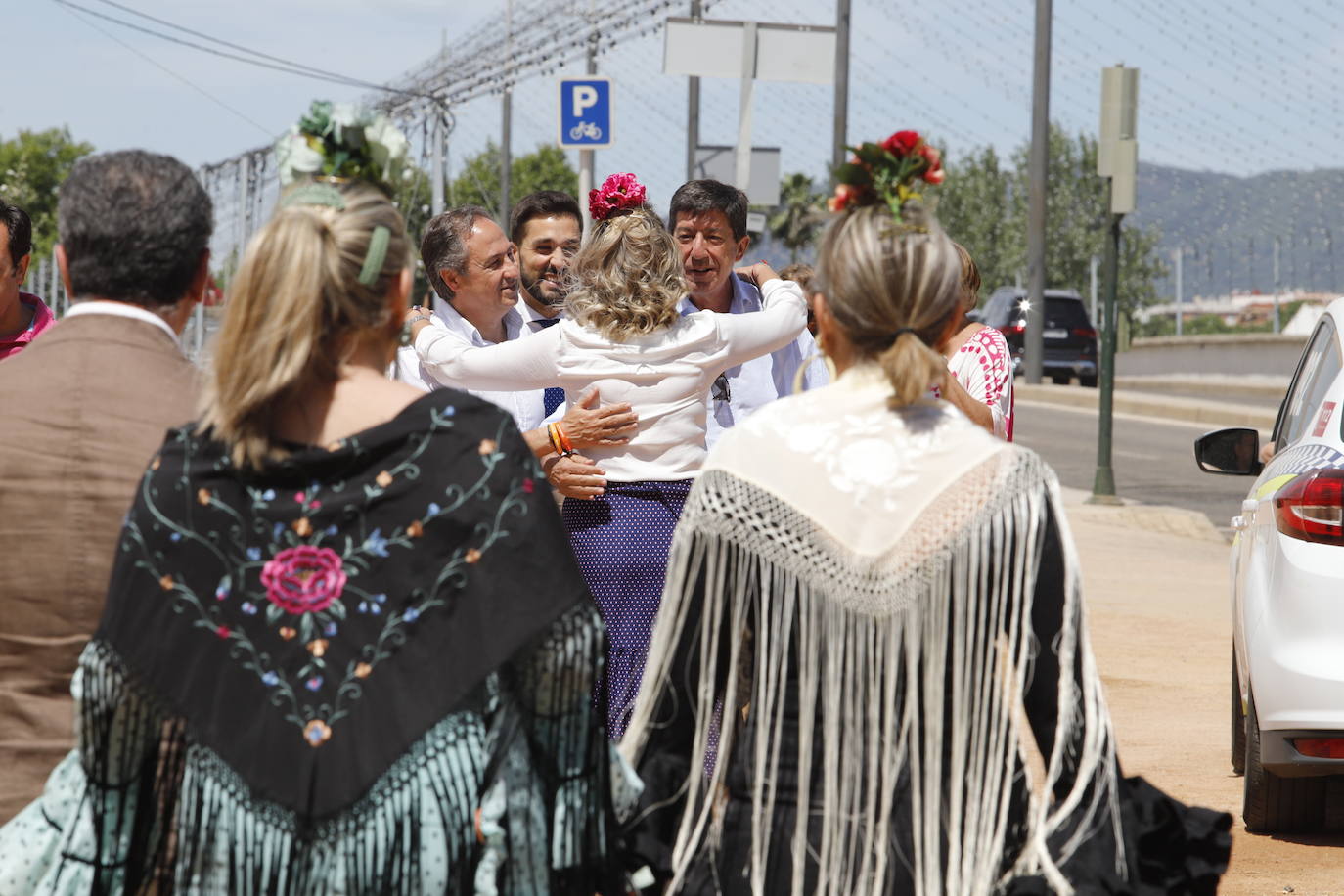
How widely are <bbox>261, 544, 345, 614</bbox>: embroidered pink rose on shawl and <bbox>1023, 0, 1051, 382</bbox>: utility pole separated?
1141 inches

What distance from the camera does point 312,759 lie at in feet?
8.59

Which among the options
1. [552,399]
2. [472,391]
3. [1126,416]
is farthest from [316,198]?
[1126,416]

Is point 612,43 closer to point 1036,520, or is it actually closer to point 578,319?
A: point 578,319

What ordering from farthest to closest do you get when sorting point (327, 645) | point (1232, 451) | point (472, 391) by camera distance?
point (1232, 451), point (472, 391), point (327, 645)

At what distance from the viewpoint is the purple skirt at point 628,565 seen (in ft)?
15.1

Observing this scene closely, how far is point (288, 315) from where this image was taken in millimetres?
2646

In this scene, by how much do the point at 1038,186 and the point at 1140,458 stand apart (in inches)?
482

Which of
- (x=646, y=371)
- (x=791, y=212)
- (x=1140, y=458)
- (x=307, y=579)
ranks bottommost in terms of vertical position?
(x=1140, y=458)

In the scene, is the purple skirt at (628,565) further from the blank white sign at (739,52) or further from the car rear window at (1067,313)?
the car rear window at (1067,313)

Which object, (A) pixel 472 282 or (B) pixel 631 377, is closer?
(B) pixel 631 377

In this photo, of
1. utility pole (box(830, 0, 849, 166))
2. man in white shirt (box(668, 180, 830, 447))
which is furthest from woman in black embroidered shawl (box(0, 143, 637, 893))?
utility pole (box(830, 0, 849, 166))

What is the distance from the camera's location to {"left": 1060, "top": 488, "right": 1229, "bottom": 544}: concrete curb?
50.8 feet

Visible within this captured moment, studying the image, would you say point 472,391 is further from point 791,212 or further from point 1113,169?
point 791,212

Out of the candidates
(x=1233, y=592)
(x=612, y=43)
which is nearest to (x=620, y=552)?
(x=1233, y=592)
